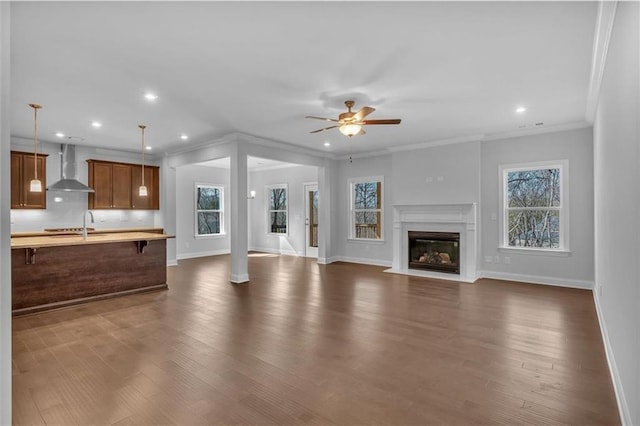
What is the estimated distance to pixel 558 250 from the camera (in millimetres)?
5836

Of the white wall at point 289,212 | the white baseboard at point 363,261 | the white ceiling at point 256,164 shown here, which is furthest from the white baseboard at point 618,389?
the white ceiling at point 256,164

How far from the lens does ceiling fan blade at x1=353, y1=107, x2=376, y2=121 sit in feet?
13.0

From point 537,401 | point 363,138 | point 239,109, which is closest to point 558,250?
point 363,138

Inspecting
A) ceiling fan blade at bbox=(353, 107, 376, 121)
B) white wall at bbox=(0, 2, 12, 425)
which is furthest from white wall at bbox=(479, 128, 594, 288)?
white wall at bbox=(0, 2, 12, 425)

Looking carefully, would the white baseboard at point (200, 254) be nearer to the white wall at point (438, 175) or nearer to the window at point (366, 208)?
the window at point (366, 208)

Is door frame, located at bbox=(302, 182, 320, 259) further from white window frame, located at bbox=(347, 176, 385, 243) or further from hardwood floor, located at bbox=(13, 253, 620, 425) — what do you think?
hardwood floor, located at bbox=(13, 253, 620, 425)

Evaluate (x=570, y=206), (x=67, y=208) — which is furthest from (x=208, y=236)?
(x=570, y=206)

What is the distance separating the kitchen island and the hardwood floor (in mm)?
281

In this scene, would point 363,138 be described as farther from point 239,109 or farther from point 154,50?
Answer: point 154,50

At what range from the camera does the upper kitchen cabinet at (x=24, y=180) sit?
20.7 feet

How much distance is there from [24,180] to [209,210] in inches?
172

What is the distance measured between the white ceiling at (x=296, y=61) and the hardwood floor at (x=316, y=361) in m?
2.72

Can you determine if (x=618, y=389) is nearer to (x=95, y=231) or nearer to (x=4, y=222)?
(x=4, y=222)

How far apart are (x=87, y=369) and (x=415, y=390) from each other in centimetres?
267
